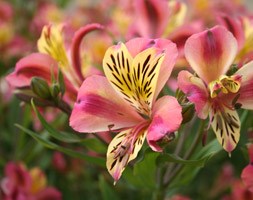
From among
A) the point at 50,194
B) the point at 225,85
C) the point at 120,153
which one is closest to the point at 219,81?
the point at 225,85

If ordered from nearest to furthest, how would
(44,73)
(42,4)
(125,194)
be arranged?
(44,73)
(125,194)
(42,4)

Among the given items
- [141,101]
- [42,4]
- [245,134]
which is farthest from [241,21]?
[42,4]

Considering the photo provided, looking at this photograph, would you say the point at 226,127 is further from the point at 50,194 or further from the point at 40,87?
the point at 50,194

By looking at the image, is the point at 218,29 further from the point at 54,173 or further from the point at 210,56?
the point at 54,173

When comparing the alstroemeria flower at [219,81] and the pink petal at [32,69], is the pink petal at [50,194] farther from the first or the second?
the alstroemeria flower at [219,81]

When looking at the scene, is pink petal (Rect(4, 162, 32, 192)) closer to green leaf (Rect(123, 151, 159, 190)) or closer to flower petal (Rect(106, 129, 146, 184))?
green leaf (Rect(123, 151, 159, 190))

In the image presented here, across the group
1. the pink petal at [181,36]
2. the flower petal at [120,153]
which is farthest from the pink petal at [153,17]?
the flower petal at [120,153]
